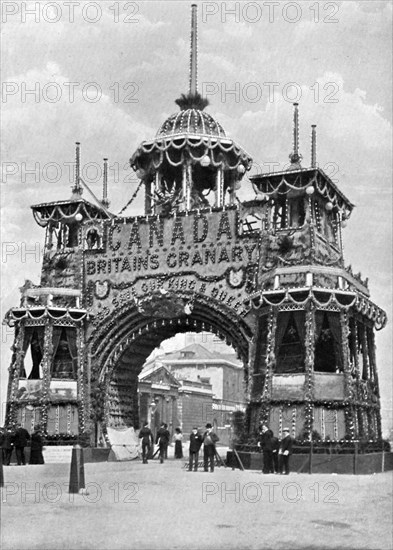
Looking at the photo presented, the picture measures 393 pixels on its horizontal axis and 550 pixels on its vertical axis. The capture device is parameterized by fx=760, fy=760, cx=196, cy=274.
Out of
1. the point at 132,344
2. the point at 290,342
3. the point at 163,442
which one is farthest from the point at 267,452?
the point at 132,344

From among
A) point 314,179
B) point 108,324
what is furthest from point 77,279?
point 314,179

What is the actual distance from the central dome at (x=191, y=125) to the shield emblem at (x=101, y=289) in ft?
20.4

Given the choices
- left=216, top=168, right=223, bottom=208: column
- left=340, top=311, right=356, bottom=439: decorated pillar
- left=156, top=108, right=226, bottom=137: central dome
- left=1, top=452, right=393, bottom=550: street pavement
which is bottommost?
left=1, top=452, right=393, bottom=550: street pavement

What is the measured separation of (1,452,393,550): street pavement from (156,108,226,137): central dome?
14.4m

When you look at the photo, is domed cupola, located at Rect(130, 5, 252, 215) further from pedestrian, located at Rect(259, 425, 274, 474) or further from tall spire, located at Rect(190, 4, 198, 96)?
pedestrian, located at Rect(259, 425, 274, 474)

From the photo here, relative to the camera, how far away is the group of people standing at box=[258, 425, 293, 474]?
20000 millimetres

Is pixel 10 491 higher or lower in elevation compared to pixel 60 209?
lower

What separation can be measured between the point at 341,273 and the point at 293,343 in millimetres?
2611

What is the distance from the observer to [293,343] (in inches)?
919

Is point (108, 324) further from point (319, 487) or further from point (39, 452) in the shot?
point (319, 487)

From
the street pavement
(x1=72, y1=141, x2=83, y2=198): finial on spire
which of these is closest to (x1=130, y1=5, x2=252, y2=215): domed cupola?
(x1=72, y1=141, x2=83, y2=198): finial on spire

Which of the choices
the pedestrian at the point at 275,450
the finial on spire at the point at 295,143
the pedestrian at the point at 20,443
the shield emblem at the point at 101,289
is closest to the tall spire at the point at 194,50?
the finial on spire at the point at 295,143

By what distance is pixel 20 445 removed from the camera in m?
22.9

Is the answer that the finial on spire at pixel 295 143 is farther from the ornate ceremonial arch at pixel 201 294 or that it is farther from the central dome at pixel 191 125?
the central dome at pixel 191 125
